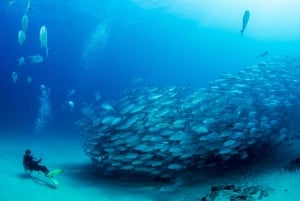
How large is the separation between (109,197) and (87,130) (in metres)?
4.06

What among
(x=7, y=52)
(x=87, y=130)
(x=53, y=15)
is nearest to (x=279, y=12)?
(x=53, y=15)

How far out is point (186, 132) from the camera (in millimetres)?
9602

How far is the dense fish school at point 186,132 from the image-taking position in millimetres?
9305

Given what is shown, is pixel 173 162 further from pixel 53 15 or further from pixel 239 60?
pixel 239 60

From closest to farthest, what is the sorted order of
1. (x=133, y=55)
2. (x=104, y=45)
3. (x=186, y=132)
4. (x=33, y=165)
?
(x=186, y=132) → (x=33, y=165) → (x=104, y=45) → (x=133, y=55)

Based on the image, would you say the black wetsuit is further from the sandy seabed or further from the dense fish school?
the dense fish school

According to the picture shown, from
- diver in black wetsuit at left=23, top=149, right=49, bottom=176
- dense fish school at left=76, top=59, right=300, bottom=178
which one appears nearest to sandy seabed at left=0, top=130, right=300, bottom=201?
diver in black wetsuit at left=23, top=149, right=49, bottom=176

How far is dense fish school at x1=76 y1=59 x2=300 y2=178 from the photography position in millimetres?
9305

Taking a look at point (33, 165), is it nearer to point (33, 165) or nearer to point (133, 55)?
point (33, 165)

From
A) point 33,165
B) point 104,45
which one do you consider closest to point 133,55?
point 104,45

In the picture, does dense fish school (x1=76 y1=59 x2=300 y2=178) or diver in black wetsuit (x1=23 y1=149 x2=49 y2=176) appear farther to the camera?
diver in black wetsuit (x1=23 y1=149 x2=49 y2=176)

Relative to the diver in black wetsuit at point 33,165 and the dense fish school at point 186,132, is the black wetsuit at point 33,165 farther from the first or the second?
the dense fish school at point 186,132

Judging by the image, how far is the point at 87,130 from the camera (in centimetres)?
1254

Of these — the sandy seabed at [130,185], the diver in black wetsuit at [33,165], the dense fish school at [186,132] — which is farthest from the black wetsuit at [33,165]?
the dense fish school at [186,132]
